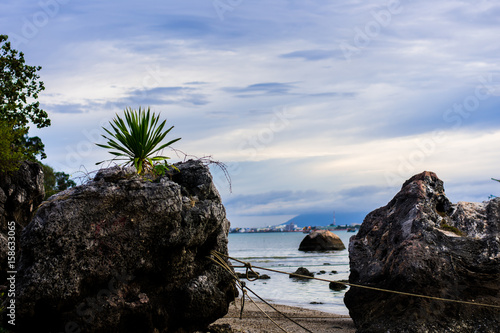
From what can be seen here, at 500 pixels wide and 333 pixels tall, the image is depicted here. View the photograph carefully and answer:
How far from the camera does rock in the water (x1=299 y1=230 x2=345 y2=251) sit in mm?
55125

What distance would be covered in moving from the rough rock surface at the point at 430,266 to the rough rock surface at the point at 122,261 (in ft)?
9.47

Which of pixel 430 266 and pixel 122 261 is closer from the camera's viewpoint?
pixel 122 261

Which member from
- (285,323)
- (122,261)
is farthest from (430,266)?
(122,261)

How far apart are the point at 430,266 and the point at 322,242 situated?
48443 millimetres

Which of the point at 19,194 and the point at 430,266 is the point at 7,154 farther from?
the point at 430,266

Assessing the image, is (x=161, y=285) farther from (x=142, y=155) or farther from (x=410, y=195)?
(x=410, y=195)

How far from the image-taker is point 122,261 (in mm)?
7379

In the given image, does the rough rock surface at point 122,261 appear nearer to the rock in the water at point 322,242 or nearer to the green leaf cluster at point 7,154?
the green leaf cluster at point 7,154

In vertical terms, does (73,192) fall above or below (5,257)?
above

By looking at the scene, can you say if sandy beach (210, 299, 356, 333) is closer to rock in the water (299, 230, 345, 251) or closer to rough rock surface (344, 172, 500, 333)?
rough rock surface (344, 172, 500, 333)

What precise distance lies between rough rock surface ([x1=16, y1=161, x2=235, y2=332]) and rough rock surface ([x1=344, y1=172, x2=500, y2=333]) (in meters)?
2.89

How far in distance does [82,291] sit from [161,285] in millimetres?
1324

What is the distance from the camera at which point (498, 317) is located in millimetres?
7980

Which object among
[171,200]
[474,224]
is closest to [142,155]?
[171,200]
